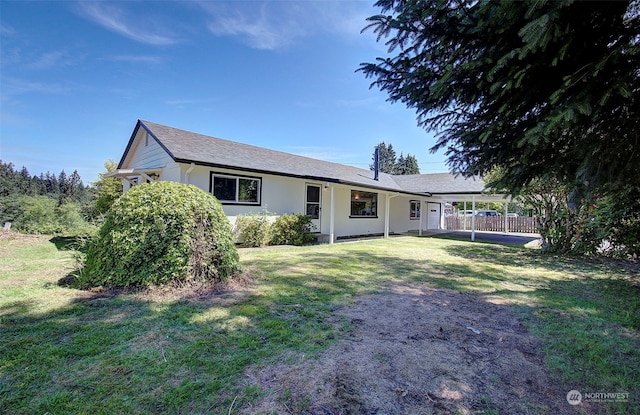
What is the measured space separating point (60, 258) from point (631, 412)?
1006 cm

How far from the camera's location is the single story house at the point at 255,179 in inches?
391

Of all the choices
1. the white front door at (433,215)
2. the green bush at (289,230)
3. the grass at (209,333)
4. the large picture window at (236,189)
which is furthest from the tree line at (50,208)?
the white front door at (433,215)

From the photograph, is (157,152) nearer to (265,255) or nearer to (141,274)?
(265,255)

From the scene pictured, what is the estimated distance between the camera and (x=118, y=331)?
2990mm

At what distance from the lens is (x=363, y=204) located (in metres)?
15.6

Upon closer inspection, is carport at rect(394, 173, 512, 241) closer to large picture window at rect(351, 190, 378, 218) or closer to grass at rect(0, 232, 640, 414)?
large picture window at rect(351, 190, 378, 218)

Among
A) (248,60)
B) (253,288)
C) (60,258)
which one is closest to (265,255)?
(253,288)

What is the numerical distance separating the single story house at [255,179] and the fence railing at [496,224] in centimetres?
659

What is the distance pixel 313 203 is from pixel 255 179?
326 centimetres

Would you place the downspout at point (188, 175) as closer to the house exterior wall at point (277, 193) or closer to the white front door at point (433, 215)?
the house exterior wall at point (277, 193)

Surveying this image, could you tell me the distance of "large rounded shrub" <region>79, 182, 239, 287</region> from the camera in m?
4.29

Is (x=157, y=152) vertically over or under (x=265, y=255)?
over

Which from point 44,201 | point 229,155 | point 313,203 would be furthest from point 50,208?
point 313,203

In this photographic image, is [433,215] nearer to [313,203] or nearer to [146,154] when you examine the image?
[313,203]
